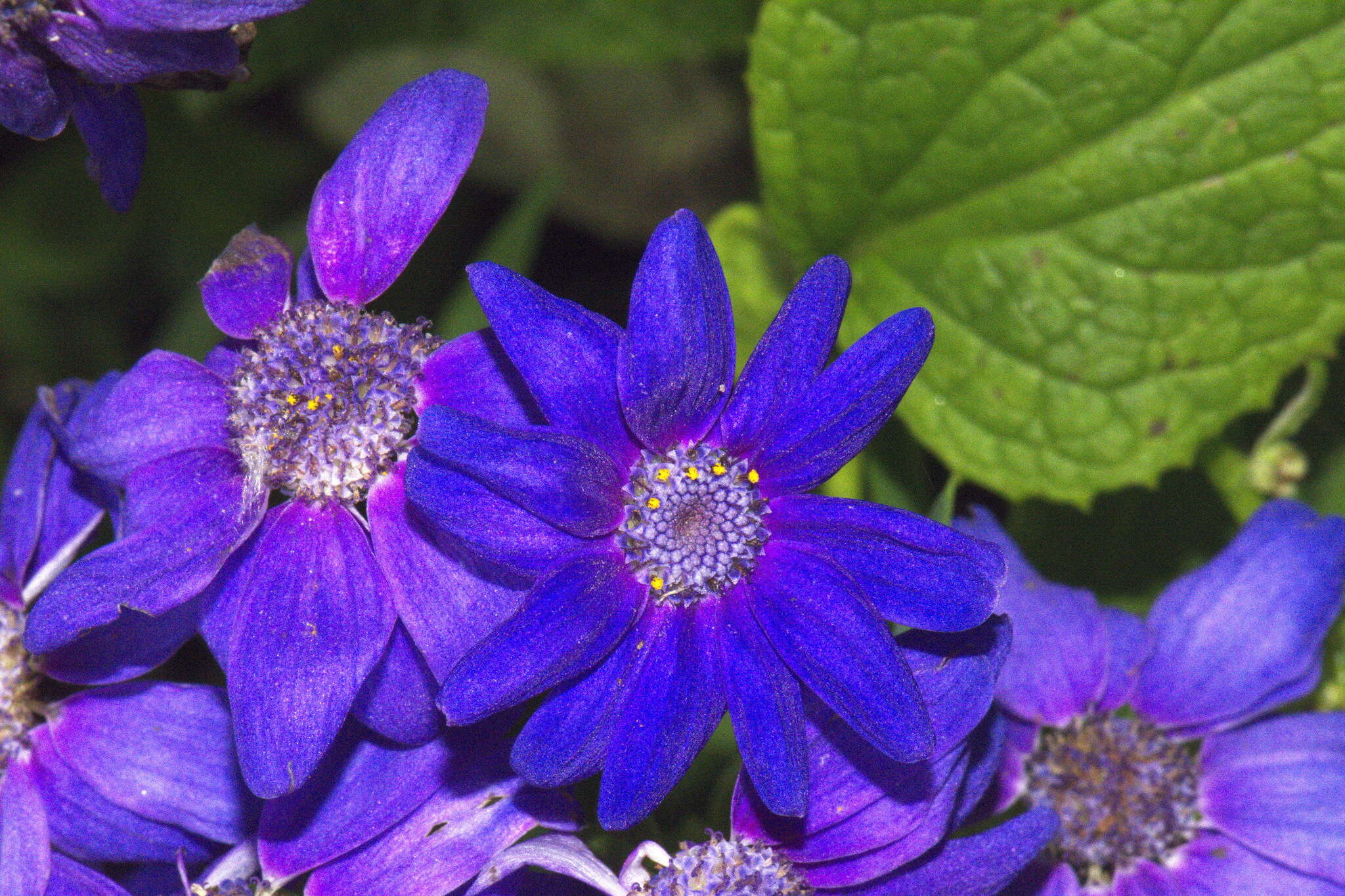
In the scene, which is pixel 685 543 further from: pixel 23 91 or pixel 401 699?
pixel 23 91

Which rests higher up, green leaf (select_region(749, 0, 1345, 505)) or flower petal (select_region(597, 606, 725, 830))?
green leaf (select_region(749, 0, 1345, 505))

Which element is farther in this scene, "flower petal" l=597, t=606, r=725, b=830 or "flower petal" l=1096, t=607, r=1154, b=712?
"flower petal" l=1096, t=607, r=1154, b=712

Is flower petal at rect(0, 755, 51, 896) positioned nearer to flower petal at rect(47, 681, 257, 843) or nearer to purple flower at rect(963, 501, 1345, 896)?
flower petal at rect(47, 681, 257, 843)

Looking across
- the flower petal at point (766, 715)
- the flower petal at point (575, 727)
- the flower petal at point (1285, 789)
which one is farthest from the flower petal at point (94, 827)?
the flower petal at point (1285, 789)

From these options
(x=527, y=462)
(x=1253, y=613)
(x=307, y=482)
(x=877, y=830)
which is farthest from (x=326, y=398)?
(x=1253, y=613)

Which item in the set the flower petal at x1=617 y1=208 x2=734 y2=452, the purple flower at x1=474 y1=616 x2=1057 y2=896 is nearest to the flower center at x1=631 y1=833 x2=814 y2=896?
the purple flower at x1=474 y1=616 x2=1057 y2=896

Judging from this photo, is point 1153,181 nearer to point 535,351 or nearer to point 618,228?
point 535,351

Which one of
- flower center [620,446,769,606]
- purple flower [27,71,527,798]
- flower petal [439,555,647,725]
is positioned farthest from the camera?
flower center [620,446,769,606]

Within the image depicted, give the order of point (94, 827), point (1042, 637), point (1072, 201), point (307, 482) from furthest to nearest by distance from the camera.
Answer: point (1072, 201), point (1042, 637), point (94, 827), point (307, 482)
